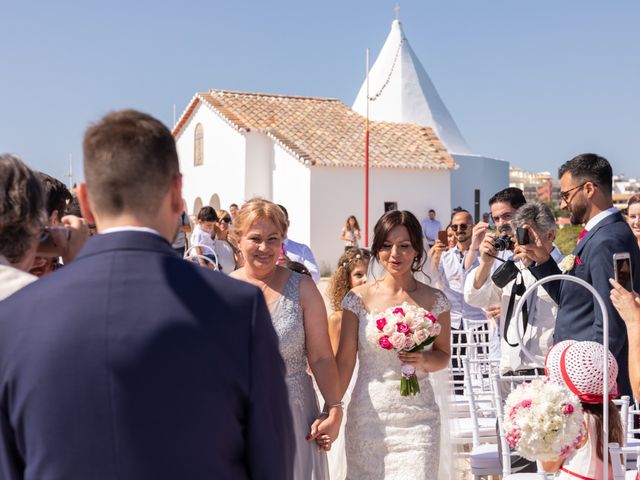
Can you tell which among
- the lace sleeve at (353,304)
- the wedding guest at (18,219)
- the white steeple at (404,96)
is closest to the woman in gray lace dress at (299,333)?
the lace sleeve at (353,304)

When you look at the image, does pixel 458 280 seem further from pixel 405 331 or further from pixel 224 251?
pixel 405 331

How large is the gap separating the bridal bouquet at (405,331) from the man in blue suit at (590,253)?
86cm

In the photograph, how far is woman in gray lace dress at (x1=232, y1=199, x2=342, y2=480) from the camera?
12.9 ft

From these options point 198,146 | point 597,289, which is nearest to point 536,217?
point 597,289

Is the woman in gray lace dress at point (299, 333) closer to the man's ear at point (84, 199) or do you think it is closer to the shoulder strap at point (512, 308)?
the shoulder strap at point (512, 308)

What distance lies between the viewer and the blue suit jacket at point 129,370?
1552 mm

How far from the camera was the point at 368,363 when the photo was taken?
4383 mm

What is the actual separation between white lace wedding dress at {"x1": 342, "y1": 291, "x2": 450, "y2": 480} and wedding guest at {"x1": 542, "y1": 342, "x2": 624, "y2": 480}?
1.13 meters

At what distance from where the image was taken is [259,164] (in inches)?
1145

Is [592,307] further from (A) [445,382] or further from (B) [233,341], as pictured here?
(B) [233,341]

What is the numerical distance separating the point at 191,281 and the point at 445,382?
12.2ft

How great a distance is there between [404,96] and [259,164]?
1154cm

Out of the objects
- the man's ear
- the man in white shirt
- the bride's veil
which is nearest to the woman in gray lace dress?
the bride's veil

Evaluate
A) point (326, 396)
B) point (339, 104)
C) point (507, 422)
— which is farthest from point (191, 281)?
point (339, 104)
